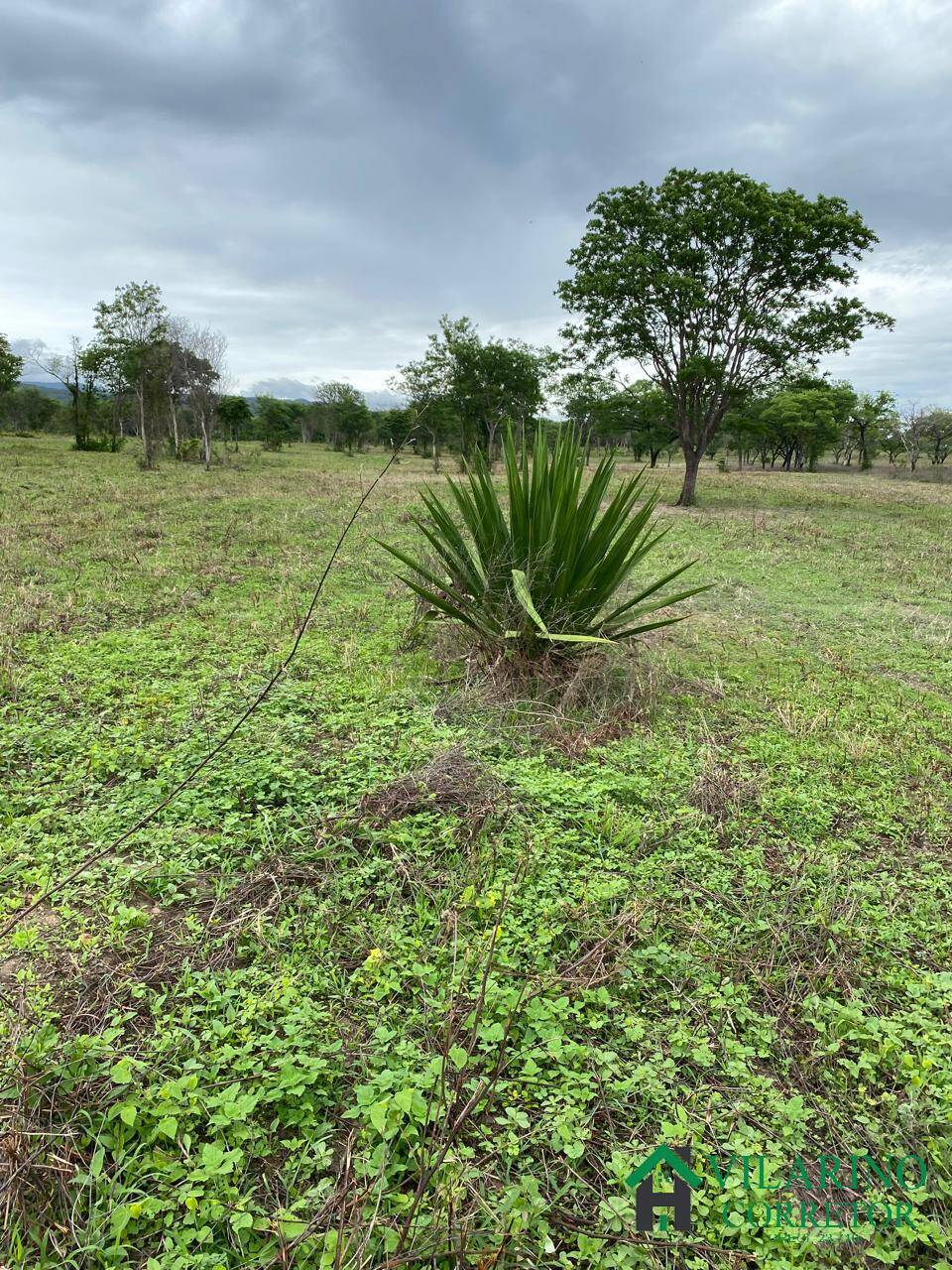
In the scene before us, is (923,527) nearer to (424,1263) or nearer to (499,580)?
(499,580)

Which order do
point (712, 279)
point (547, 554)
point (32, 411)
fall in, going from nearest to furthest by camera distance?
1. point (547, 554)
2. point (712, 279)
3. point (32, 411)

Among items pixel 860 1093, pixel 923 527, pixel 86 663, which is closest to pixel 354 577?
pixel 86 663

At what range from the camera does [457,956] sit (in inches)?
81.4

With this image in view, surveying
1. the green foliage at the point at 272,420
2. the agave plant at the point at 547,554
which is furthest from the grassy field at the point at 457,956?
the green foliage at the point at 272,420

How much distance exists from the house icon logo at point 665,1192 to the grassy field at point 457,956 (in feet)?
0.10

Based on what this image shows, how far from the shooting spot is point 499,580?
14.0 feet

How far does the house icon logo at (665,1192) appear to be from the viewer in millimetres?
1414

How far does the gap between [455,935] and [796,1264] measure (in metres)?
1.10

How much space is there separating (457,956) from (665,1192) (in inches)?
32.6

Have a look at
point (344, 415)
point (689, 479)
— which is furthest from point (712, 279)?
point (344, 415)

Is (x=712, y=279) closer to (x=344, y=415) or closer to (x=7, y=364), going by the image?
(x=7, y=364)

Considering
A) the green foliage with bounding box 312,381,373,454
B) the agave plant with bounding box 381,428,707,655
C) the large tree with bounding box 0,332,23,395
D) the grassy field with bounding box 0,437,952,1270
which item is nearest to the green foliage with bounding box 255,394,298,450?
the green foliage with bounding box 312,381,373,454

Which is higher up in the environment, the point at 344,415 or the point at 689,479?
the point at 344,415

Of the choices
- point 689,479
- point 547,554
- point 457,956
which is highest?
point 689,479
